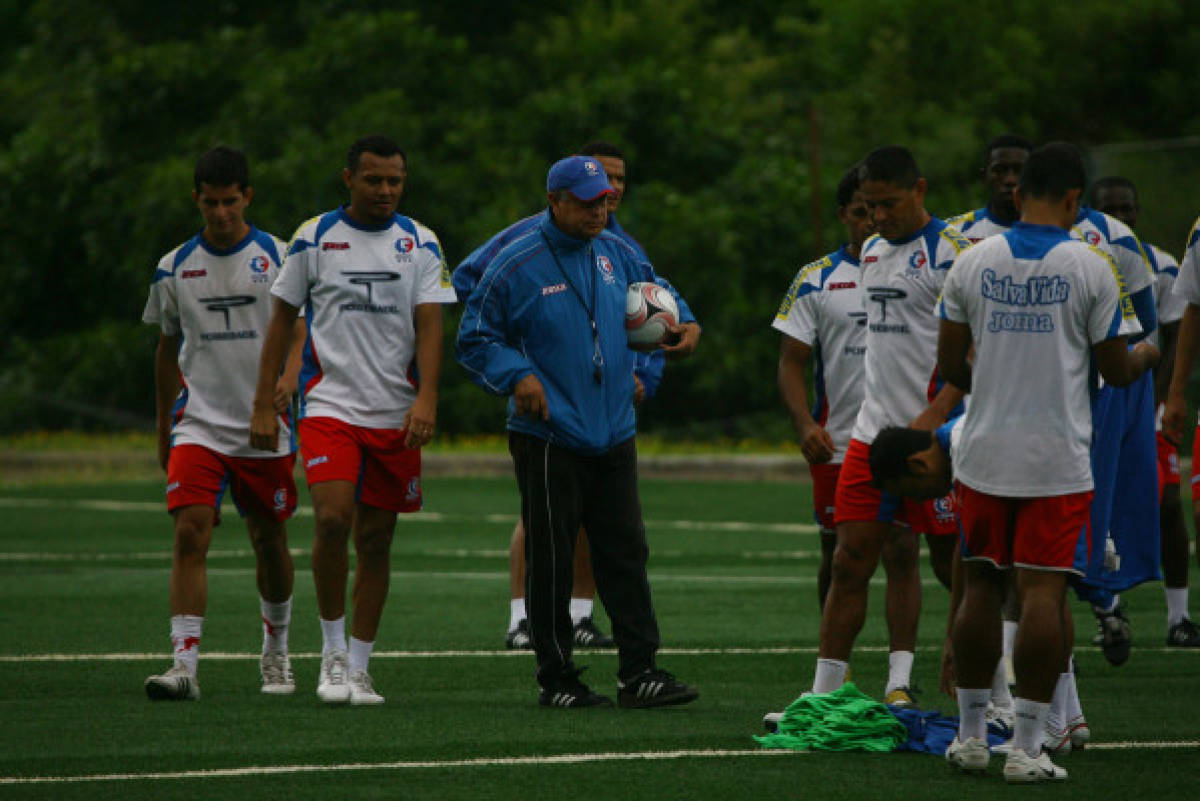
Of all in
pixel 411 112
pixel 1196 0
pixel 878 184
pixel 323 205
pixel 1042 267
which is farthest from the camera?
pixel 1196 0

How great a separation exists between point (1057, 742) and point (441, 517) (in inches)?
513

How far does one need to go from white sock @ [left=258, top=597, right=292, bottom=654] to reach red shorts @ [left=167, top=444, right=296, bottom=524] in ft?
1.37

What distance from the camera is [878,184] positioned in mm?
8508

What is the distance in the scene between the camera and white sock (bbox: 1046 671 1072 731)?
7855 millimetres

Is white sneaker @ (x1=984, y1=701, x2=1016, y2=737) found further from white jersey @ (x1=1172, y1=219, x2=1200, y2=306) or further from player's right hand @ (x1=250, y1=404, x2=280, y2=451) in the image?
player's right hand @ (x1=250, y1=404, x2=280, y2=451)

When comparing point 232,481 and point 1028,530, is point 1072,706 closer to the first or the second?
point 1028,530

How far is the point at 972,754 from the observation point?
7.37m

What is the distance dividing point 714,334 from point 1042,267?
21719 mm

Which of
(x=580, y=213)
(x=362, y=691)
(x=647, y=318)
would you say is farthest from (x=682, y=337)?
(x=362, y=691)

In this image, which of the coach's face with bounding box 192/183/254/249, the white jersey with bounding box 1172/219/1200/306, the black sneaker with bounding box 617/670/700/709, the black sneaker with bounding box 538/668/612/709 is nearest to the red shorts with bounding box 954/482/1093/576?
the black sneaker with bounding box 617/670/700/709

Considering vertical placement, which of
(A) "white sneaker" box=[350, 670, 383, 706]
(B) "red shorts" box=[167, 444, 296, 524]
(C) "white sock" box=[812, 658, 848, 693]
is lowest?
(A) "white sneaker" box=[350, 670, 383, 706]

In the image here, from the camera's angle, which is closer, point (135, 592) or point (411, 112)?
point (135, 592)

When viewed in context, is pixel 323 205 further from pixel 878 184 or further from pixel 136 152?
pixel 878 184

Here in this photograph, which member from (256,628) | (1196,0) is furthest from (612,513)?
(1196,0)
